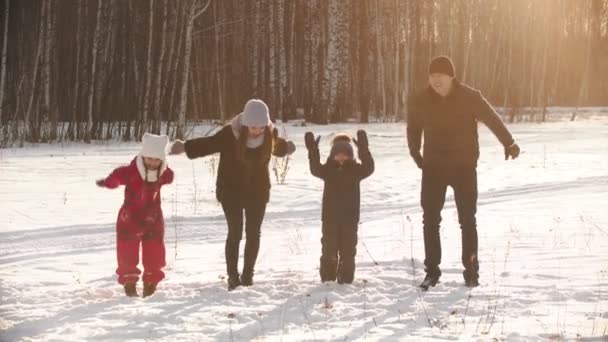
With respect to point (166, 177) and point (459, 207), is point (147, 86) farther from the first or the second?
point (459, 207)

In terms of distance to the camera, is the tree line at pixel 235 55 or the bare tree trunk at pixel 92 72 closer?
the bare tree trunk at pixel 92 72

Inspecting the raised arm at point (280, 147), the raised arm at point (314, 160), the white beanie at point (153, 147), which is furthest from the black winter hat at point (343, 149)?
the white beanie at point (153, 147)

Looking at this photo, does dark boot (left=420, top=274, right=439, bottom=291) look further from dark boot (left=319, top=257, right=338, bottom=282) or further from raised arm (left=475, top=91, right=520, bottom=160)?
raised arm (left=475, top=91, right=520, bottom=160)

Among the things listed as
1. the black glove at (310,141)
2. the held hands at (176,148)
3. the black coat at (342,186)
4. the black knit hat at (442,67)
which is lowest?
the black coat at (342,186)

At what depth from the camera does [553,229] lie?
859 centimetres

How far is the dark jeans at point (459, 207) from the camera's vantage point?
6.08 metres

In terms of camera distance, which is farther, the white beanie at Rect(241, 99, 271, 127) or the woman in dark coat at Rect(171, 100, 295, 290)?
the woman in dark coat at Rect(171, 100, 295, 290)

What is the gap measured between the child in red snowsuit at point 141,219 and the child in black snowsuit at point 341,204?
1253 millimetres

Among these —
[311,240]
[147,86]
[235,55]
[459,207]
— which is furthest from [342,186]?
[235,55]

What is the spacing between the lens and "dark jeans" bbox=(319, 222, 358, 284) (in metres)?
6.08

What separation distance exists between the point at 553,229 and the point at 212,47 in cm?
2843

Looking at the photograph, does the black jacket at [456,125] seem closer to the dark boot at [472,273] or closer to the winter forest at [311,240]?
the winter forest at [311,240]

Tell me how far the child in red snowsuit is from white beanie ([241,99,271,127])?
0.62 m

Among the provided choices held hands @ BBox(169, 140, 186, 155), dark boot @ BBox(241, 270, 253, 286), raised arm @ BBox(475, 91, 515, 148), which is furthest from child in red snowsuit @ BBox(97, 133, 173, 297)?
raised arm @ BBox(475, 91, 515, 148)
